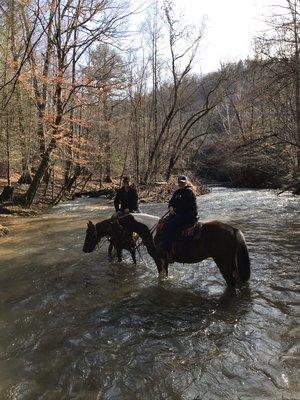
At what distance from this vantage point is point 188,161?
43.4 meters

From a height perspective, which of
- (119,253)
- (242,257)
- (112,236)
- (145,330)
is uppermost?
(112,236)

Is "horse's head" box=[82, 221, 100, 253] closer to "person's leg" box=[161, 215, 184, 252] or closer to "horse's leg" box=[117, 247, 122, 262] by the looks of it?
"horse's leg" box=[117, 247, 122, 262]

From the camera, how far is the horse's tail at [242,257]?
7625 millimetres

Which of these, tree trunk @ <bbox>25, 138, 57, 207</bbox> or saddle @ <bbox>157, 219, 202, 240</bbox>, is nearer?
saddle @ <bbox>157, 219, 202, 240</bbox>

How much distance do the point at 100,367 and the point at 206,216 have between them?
40.4 feet

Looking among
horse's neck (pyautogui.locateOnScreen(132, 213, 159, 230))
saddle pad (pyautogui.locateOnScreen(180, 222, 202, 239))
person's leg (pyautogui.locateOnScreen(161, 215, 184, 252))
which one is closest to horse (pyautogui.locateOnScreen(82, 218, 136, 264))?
horse's neck (pyautogui.locateOnScreen(132, 213, 159, 230))

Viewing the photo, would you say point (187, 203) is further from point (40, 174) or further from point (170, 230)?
point (40, 174)

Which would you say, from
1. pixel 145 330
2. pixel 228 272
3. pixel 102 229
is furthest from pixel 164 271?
pixel 145 330

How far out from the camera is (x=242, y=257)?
7.76 m

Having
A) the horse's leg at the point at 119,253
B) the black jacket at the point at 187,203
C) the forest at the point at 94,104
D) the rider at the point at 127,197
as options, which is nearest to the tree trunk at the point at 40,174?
the forest at the point at 94,104

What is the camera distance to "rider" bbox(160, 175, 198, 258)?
8008 mm

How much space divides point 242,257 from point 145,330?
257cm

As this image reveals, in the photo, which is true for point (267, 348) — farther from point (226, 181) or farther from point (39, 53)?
point (226, 181)

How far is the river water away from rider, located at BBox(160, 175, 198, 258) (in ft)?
3.19
